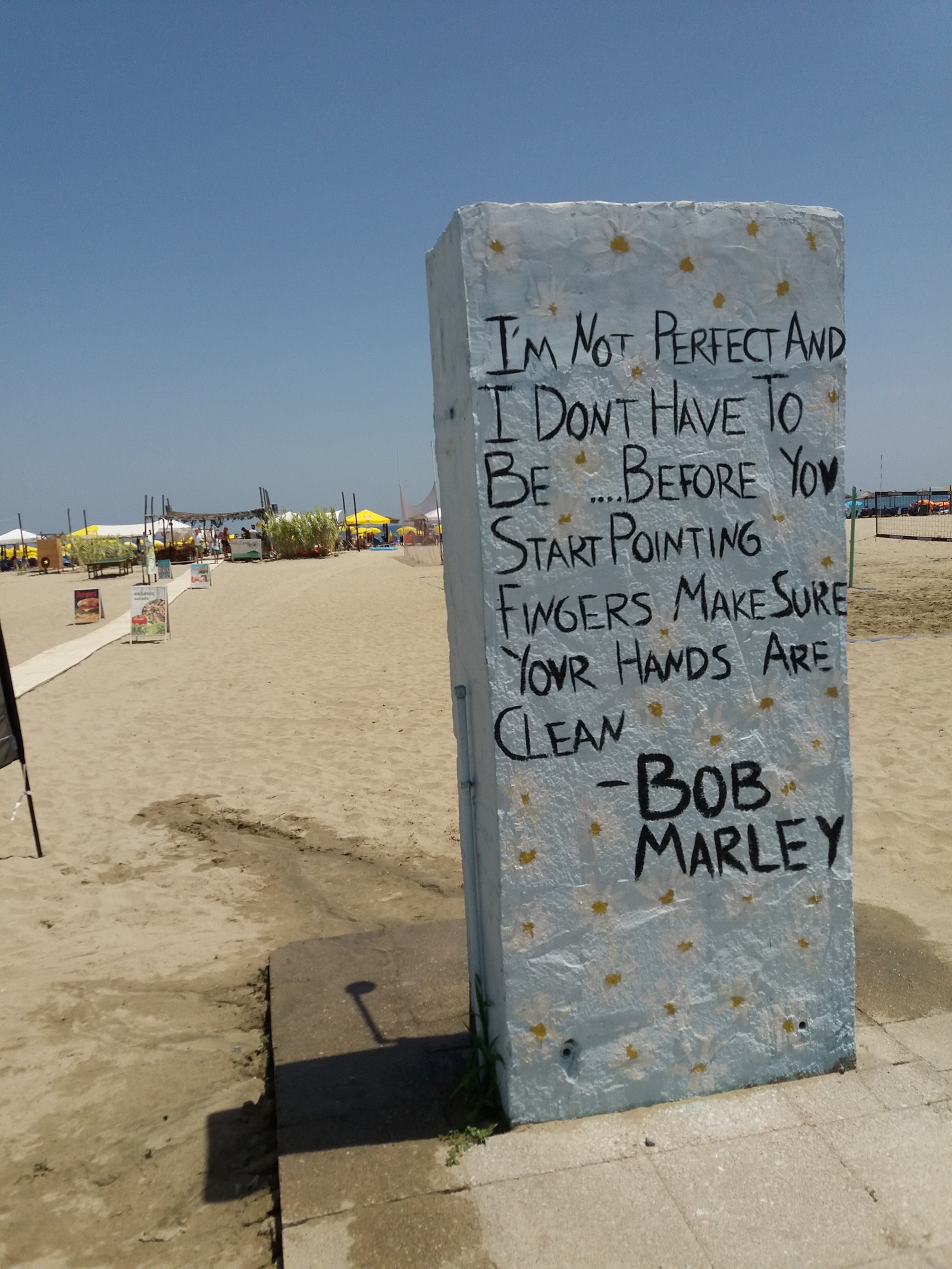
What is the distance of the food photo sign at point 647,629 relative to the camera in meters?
2.73

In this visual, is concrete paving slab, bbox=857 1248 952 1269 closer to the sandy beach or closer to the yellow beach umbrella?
the sandy beach

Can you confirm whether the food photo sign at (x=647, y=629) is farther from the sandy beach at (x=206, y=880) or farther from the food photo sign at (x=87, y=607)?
the food photo sign at (x=87, y=607)

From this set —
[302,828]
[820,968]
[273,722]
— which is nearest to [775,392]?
[820,968]

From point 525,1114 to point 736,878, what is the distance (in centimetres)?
98

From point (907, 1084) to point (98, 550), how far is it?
36543mm

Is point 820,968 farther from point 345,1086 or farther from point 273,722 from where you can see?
point 273,722

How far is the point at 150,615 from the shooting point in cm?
1584

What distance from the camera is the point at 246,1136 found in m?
3.23

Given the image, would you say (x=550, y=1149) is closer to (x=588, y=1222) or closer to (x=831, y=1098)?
(x=588, y=1222)

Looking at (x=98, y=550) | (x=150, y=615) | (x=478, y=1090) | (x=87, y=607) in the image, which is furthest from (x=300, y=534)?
(x=478, y=1090)

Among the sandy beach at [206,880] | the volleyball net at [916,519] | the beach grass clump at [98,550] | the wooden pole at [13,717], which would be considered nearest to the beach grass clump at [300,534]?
the beach grass clump at [98,550]

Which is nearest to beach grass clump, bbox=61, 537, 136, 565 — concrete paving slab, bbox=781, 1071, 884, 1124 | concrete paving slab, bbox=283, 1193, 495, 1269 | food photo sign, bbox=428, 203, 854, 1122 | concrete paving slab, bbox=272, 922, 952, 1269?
concrete paving slab, bbox=272, 922, 952, 1269

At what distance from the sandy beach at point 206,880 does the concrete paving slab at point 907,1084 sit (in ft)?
3.56

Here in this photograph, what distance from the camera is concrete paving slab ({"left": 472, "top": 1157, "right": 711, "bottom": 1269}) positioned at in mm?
2434
